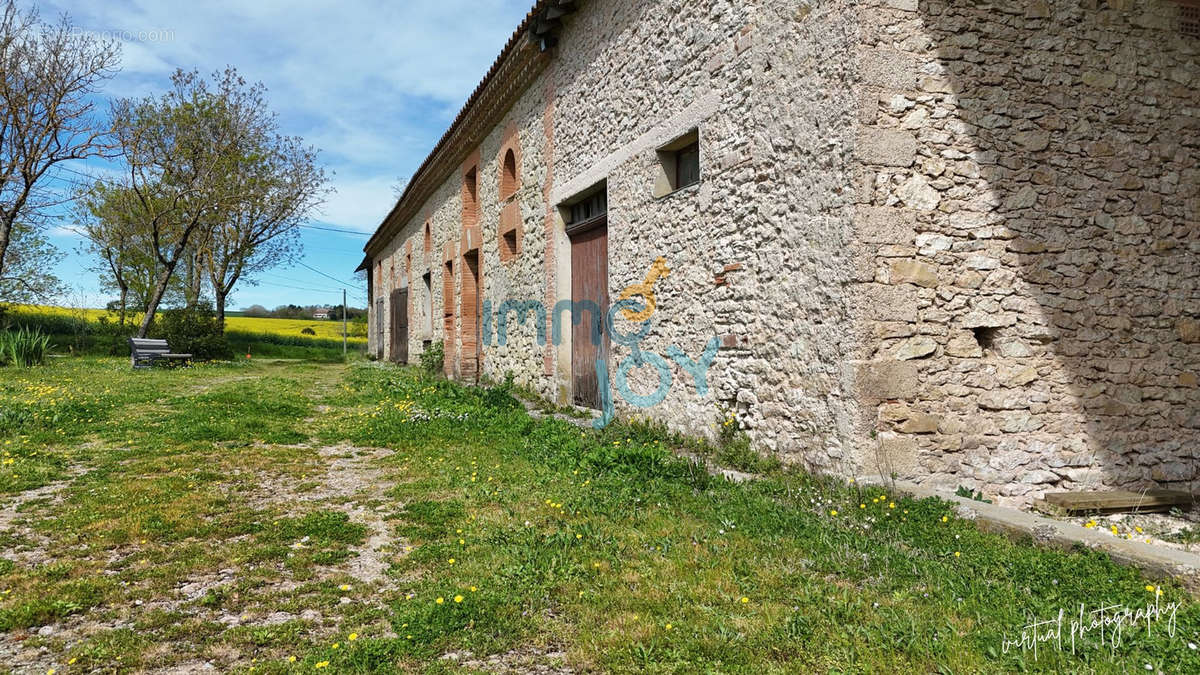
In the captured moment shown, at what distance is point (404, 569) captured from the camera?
Result: 10.7 feet

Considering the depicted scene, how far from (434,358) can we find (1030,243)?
12.1 metres

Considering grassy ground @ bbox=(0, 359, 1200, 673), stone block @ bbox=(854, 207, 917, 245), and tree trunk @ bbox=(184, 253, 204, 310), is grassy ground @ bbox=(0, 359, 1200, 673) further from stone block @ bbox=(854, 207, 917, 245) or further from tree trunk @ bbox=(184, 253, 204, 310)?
tree trunk @ bbox=(184, 253, 204, 310)

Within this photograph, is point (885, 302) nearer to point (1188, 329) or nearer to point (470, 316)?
point (1188, 329)

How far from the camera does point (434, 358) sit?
48.0ft

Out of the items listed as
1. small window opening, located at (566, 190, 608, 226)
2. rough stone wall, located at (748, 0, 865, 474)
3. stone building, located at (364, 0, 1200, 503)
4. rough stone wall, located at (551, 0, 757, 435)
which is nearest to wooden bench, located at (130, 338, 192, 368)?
small window opening, located at (566, 190, 608, 226)

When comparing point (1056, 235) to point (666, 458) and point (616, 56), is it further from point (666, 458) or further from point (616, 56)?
point (616, 56)

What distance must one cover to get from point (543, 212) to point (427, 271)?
8103 millimetres

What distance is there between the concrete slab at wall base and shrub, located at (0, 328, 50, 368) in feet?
53.3

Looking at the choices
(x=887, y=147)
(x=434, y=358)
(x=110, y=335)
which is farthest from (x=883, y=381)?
(x=110, y=335)

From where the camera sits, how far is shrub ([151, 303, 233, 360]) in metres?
18.1

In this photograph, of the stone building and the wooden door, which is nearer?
the stone building

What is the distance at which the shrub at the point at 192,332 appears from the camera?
59.4 ft

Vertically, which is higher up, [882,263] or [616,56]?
[616,56]

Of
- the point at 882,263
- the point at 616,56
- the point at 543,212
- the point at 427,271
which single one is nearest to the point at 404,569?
the point at 882,263
